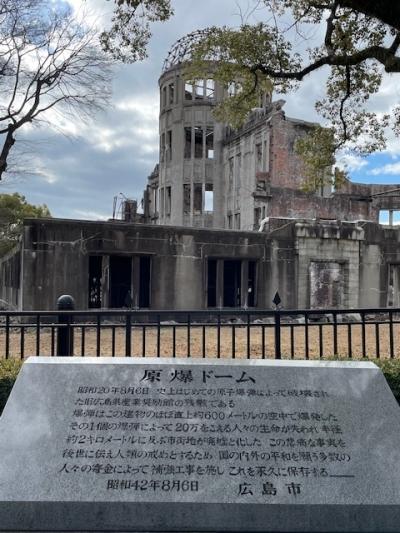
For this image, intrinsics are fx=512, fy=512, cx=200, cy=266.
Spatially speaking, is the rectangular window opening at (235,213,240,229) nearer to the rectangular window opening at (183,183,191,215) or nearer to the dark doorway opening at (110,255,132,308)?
the rectangular window opening at (183,183,191,215)

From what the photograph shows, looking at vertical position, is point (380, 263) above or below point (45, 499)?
above

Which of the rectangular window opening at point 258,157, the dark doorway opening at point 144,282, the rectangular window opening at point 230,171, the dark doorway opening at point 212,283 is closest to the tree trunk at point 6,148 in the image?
the dark doorway opening at point 144,282

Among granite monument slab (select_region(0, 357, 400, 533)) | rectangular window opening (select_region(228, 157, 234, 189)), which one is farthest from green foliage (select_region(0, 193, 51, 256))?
granite monument slab (select_region(0, 357, 400, 533))

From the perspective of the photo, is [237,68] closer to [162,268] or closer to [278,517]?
[162,268]

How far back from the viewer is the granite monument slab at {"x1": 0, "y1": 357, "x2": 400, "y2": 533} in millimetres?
3018

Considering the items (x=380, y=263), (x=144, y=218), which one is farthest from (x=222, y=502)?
(x=144, y=218)

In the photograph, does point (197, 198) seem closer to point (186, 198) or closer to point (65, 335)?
point (186, 198)

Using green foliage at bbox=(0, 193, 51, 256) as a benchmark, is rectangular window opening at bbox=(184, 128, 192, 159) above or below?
above

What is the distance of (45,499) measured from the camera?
9.98 ft

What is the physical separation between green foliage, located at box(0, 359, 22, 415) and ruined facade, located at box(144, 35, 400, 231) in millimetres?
25248

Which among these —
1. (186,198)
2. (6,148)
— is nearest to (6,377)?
(6,148)

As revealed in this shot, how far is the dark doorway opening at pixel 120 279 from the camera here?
55.1 feet

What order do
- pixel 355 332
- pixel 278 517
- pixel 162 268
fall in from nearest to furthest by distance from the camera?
pixel 278 517 < pixel 355 332 < pixel 162 268

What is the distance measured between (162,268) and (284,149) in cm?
1707
